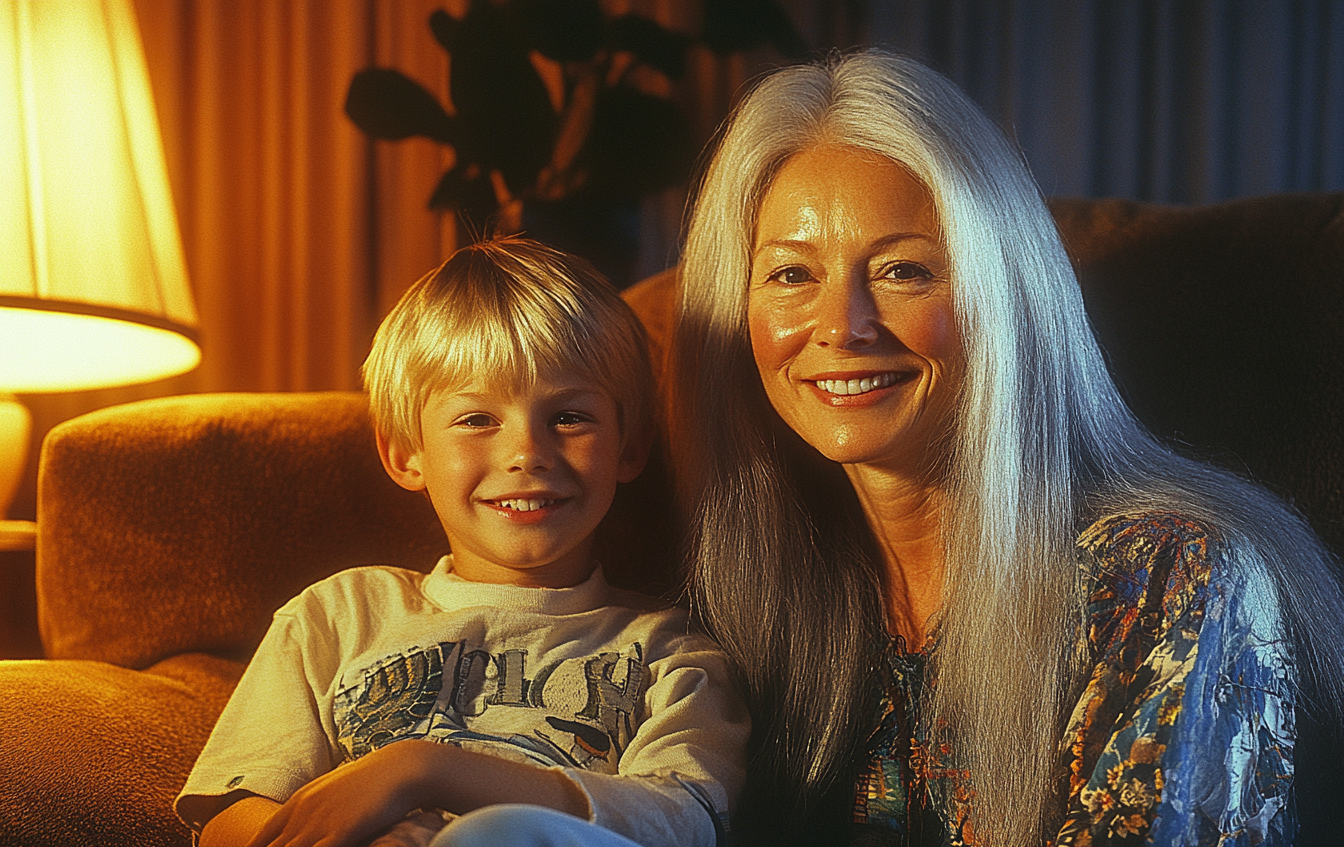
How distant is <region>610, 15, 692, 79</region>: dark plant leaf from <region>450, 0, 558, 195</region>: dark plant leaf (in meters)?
0.18

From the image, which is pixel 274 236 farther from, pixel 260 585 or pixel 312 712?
pixel 312 712

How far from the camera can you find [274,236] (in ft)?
7.18

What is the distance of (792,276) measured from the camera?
3.25ft

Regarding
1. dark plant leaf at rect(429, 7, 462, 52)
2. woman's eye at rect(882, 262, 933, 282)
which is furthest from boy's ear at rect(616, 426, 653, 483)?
dark plant leaf at rect(429, 7, 462, 52)

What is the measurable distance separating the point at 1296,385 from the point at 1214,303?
121 mm

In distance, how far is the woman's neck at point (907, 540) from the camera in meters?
1.02

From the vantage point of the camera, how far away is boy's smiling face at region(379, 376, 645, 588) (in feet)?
3.20

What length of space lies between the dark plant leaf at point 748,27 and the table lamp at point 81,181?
3.10 ft

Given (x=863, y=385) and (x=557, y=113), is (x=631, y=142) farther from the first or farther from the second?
(x=863, y=385)

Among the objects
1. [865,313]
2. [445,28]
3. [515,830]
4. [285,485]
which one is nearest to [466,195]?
[445,28]

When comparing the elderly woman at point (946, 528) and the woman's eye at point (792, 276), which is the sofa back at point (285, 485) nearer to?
the elderly woman at point (946, 528)

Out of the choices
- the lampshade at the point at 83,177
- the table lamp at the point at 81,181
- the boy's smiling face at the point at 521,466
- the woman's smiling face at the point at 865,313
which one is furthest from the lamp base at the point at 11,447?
the woman's smiling face at the point at 865,313

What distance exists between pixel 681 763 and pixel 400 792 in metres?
0.23

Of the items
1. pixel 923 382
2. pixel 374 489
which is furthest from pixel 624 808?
pixel 374 489
